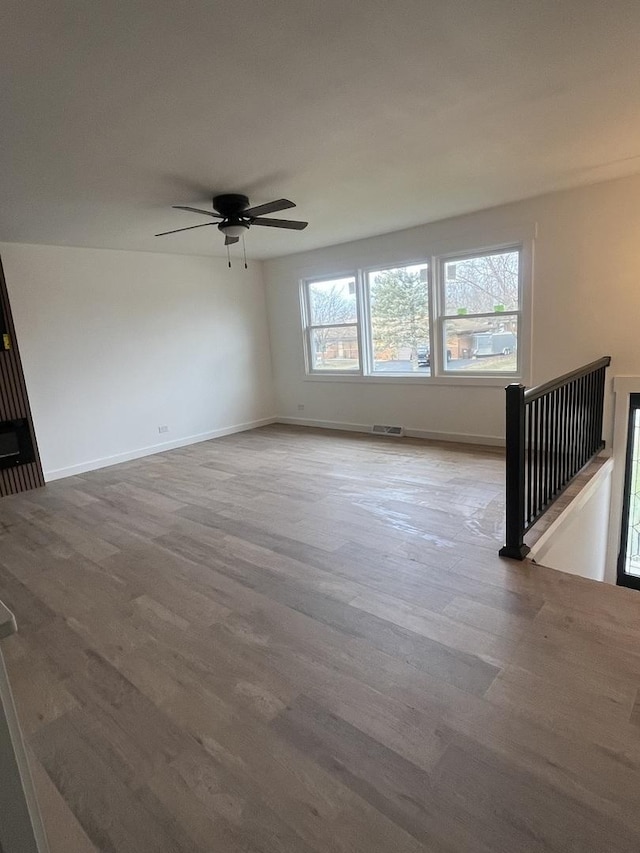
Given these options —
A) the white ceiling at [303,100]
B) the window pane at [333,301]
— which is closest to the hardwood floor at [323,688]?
the white ceiling at [303,100]

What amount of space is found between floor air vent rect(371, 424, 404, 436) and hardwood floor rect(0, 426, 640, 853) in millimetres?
2605

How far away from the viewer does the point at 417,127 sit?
2783 millimetres

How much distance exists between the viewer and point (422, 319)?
5727mm

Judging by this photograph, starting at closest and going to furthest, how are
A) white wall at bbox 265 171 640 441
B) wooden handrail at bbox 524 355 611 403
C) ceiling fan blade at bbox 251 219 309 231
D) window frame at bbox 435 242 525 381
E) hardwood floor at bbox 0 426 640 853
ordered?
hardwood floor at bbox 0 426 640 853, wooden handrail at bbox 524 355 611 403, ceiling fan blade at bbox 251 219 309 231, white wall at bbox 265 171 640 441, window frame at bbox 435 242 525 381

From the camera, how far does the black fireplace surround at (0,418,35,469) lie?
4676mm

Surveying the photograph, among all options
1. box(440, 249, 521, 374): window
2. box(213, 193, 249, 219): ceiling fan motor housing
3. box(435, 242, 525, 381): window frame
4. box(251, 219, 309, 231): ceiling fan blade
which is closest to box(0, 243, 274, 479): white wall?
box(213, 193, 249, 219): ceiling fan motor housing

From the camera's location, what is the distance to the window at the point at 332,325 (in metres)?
6.46

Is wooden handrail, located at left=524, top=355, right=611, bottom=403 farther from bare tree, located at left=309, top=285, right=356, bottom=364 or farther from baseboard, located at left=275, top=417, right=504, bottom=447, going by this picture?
bare tree, located at left=309, top=285, right=356, bottom=364

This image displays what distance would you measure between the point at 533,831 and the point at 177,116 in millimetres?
3263

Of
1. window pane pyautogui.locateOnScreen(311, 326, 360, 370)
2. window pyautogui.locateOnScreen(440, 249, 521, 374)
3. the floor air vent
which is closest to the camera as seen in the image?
window pyautogui.locateOnScreen(440, 249, 521, 374)

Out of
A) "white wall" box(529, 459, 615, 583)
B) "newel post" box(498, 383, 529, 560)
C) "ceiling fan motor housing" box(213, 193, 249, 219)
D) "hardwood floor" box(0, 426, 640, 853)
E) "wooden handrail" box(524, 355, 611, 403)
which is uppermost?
"ceiling fan motor housing" box(213, 193, 249, 219)

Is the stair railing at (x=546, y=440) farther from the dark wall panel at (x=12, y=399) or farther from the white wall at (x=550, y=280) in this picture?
the dark wall panel at (x=12, y=399)

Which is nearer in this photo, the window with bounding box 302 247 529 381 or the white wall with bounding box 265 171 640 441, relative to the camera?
the white wall with bounding box 265 171 640 441

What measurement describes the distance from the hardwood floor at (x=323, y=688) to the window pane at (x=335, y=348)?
3.42m
